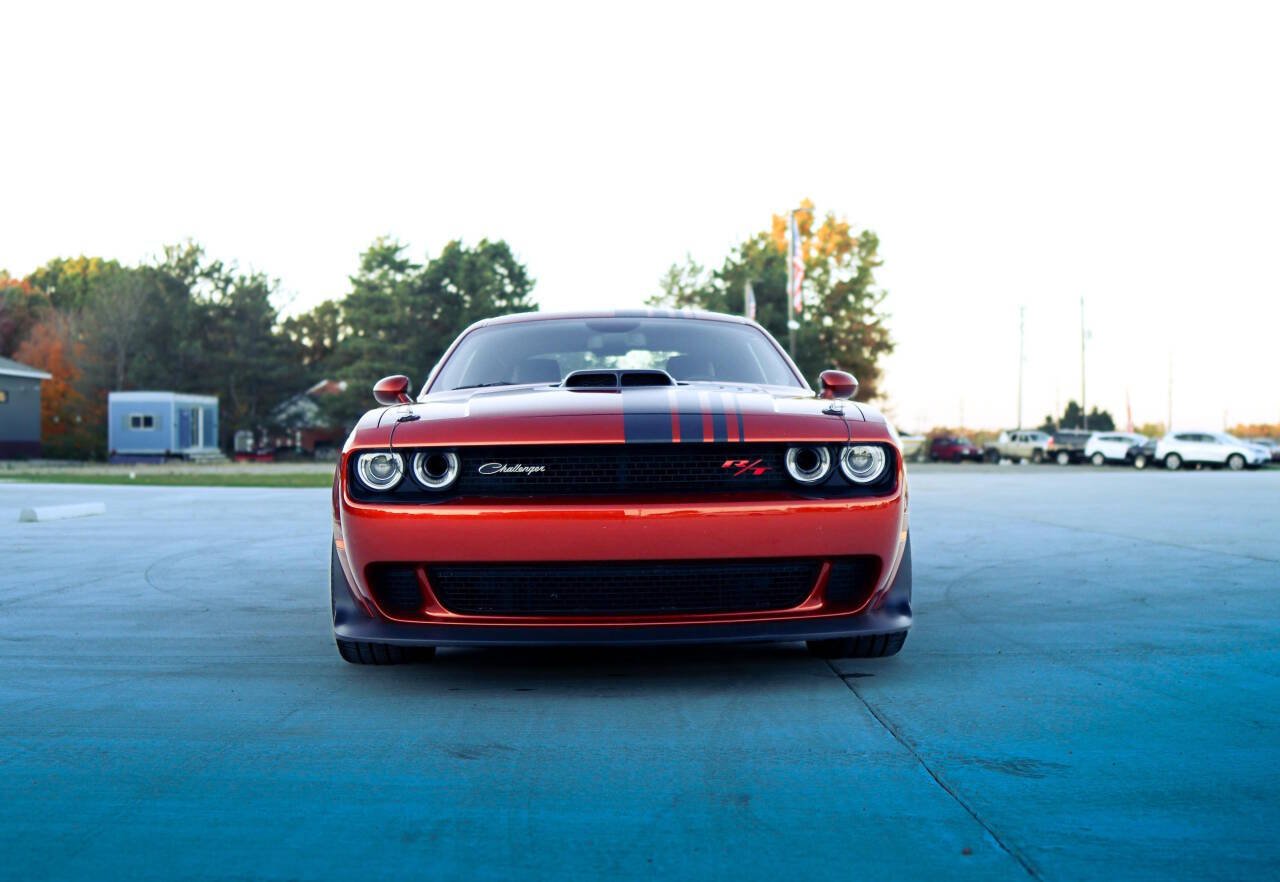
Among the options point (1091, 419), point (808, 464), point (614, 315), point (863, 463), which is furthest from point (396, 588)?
point (1091, 419)

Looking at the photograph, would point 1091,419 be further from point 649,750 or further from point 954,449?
point 649,750

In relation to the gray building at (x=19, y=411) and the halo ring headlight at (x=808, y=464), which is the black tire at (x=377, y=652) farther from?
the gray building at (x=19, y=411)

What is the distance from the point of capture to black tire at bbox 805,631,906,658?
4488 mm

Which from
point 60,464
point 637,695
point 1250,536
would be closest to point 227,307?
point 60,464

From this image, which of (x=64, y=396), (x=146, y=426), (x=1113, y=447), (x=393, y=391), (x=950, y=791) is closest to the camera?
(x=950, y=791)

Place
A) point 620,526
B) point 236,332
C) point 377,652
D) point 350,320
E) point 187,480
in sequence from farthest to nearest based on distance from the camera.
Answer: point 236,332 < point 350,320 < point 187,480 < point 377,652 < point 620,526

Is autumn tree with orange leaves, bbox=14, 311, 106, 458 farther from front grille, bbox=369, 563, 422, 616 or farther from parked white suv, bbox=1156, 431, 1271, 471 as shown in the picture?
front grille, bbox=369, 563, 422, 616

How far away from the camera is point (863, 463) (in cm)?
409

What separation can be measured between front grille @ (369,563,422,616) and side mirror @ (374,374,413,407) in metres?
1.27

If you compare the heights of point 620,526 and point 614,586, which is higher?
point 620,526

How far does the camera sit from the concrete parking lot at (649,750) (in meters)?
2.49

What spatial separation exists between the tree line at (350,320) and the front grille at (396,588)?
1840 inches

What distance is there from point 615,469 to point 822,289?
180 ft

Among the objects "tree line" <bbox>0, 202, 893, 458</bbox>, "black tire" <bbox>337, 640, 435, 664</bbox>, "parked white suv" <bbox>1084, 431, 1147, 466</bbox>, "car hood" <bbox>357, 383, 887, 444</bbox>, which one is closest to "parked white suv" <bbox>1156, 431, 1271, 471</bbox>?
"parked white suv" <bbox>1084, 431, 1147, 466</bbox>
